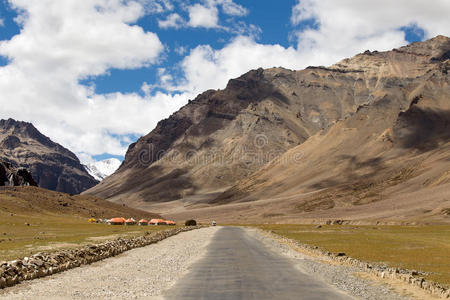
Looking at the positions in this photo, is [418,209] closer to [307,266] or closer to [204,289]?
[307,266]

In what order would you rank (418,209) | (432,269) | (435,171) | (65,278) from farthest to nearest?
1. (435,171)
2. (418,209)
3. (432,269)
4. (65,278)

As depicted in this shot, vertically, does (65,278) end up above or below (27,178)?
below

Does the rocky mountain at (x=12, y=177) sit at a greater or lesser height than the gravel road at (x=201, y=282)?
greater

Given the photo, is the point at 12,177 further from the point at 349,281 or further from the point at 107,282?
the point at 349,281

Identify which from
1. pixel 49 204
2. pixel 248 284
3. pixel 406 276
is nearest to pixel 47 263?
pixel 248 284

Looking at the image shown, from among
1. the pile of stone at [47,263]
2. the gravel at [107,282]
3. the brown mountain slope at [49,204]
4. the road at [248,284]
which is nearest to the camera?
the road at [248,284]

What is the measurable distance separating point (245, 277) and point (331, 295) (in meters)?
5.49

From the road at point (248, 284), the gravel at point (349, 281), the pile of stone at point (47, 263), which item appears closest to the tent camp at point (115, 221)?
the pile of stone at point (47, 263)

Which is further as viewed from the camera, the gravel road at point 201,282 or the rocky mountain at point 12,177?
the rocky mountain at point 12,177

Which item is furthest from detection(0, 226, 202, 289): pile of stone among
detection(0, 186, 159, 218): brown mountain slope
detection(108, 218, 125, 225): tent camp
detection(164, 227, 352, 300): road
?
detection(108, 218, 125, 225): tent camp

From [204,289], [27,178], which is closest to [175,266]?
[204,289]

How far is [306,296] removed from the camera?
1842 centimetres

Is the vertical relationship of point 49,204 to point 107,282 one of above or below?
above

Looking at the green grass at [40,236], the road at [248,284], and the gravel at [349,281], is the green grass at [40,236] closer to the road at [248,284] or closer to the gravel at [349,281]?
the road at [248,284]
